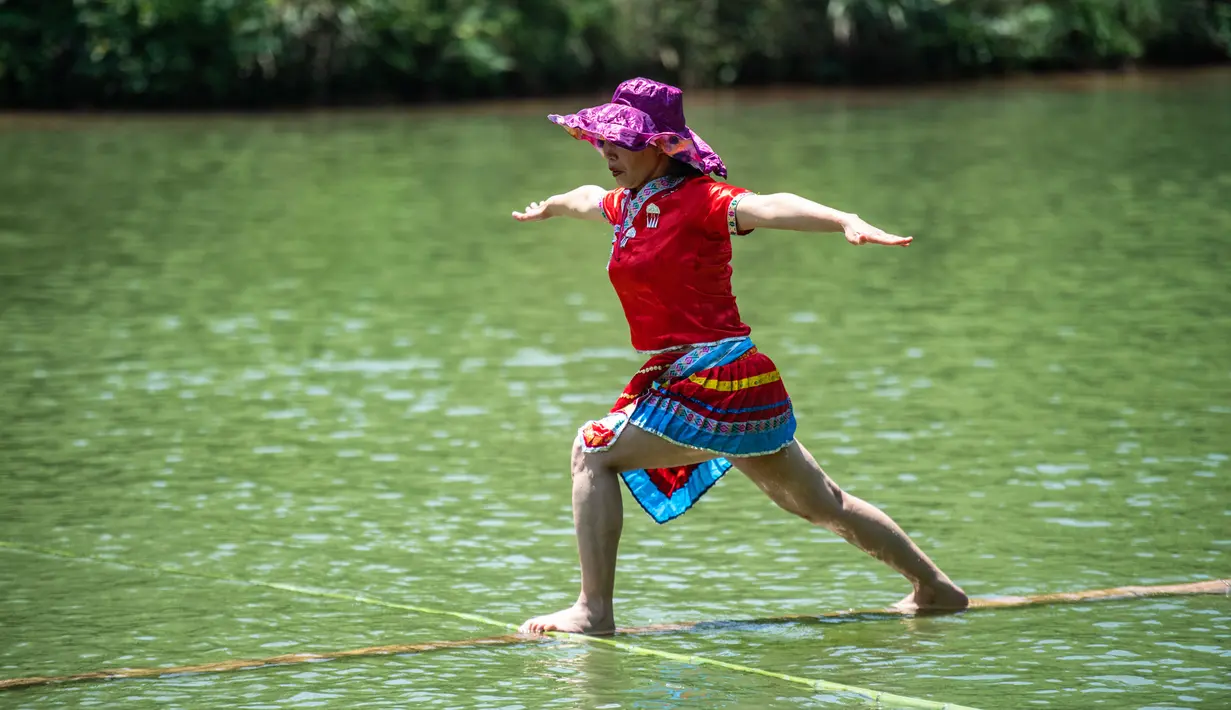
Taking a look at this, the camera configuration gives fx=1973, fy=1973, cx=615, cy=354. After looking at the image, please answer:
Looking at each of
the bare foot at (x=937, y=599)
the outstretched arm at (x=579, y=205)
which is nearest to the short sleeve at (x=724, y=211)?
the outstretched arm at (x=579, y=205)

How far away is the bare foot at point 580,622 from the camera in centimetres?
596

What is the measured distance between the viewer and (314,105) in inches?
1268

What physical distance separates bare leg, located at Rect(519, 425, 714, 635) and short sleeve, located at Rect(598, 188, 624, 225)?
693 millimetres

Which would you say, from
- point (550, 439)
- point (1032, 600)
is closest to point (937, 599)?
point (1032, 600)

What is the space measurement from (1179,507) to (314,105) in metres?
26.1

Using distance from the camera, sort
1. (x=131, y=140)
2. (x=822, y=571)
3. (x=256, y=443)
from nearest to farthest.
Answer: (x=822, y=571)
(x=256, y=443)
(x=131, y=140)

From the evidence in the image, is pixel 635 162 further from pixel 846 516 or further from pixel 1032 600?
pixel 1032 600

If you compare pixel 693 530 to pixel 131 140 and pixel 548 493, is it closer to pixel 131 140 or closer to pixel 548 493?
pixel 548 493

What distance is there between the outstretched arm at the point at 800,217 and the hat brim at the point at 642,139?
25cm

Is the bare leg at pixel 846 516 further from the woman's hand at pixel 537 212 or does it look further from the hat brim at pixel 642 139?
the woman's hand at pixel 537 212

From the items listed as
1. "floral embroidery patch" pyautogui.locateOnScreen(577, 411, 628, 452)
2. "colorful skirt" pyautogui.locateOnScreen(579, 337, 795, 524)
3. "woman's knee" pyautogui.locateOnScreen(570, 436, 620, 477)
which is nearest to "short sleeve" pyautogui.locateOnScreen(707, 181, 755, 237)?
"colorful skirt" pyautogui.locateOnScreen(579, 337, 795, 524)

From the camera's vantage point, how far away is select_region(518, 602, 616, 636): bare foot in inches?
235

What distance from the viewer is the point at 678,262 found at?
5.75m

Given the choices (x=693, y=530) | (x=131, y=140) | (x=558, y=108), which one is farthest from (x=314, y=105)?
(x=693, y=530)
